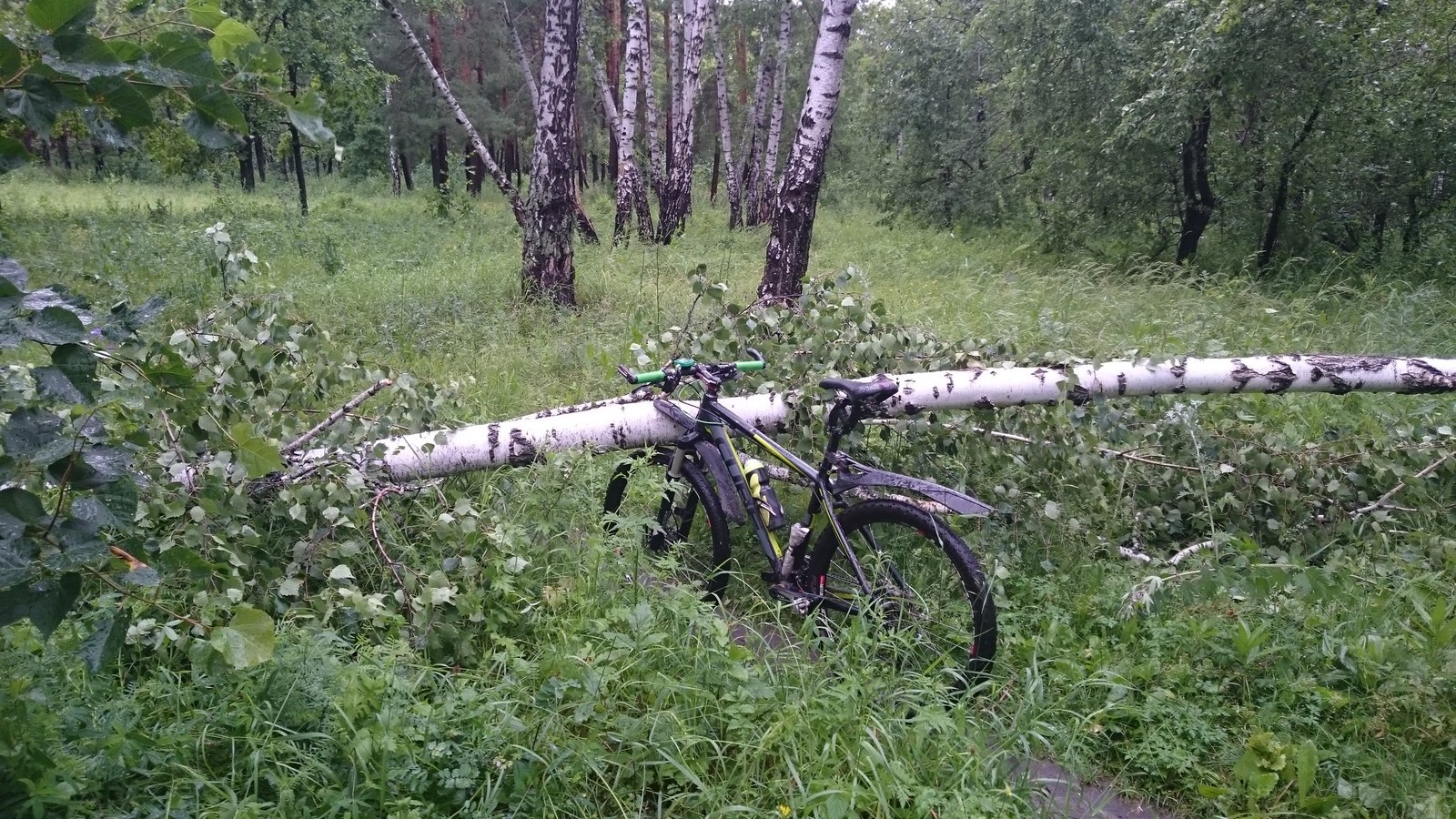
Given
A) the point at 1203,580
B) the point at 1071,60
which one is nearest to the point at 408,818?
the point at 1203,580

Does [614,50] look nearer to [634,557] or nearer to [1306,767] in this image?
[634,557]

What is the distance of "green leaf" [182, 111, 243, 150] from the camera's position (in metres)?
1.58

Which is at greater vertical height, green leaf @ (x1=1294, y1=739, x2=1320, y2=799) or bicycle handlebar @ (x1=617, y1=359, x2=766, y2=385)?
bicycle handlebar @ (x1=617, y1=359, x2=766, y2=385)

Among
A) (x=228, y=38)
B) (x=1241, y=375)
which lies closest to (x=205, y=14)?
(x=228, y=38)

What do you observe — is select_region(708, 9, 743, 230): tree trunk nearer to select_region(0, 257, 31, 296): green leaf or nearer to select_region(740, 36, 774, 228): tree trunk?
select_region(740, 36, 774, 228): tree trunk

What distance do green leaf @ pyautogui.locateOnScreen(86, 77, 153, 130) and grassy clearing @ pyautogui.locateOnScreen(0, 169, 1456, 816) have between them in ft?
4.83

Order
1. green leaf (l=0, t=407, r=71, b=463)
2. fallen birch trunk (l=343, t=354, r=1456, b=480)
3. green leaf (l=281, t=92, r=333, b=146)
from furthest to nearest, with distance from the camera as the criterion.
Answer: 1. fallen birch trunk (l=343, t=354, r=1456, b=480)
2. green leaf (l=281, t=92, r=333, b=146)
3. green leaf (l=0, t=407, r=71, b=463)

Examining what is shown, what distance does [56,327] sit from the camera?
1354 millimetres

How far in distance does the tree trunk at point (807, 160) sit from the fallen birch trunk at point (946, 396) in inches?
96.4

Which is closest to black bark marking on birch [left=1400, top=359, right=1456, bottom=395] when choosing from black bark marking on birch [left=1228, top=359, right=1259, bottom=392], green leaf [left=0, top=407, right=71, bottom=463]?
black bark marking on birch [left=1228, top=359, right=1259, bottom=392]

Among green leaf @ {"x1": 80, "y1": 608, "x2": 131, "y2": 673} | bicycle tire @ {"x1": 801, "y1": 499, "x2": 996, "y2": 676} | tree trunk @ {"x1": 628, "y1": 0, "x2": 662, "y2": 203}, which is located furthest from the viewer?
tree trunk @ {"x1": 628, "y1": 0, "x2": 662, "y2": 203}

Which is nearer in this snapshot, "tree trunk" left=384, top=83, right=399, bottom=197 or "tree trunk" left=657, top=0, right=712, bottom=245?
"tree trunk" left=657, top=0, right=712, bottom=245

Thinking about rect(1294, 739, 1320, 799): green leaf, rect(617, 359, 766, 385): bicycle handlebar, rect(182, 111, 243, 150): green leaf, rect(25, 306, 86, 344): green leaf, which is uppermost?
rect(182, 111, 243, 150): green leaf

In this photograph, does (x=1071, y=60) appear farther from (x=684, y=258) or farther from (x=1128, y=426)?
→ (x=1128, y=426)
